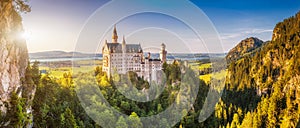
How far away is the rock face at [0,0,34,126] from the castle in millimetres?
19911

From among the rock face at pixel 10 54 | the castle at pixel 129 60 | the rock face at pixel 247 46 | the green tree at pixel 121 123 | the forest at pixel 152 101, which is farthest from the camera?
the rock face at pixel 247 46

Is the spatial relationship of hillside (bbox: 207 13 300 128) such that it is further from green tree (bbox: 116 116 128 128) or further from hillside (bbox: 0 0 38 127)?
hillside (bbox: 0 0 38 127)

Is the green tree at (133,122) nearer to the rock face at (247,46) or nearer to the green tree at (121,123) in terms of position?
the green tree at (121,123)

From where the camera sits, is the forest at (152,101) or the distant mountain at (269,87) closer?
the forest at (152,101)

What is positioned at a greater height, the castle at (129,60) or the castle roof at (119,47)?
the castle roof at (119,47)

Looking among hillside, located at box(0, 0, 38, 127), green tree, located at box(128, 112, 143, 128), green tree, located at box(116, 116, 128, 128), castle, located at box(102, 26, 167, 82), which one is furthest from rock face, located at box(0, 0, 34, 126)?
castle, located at box(102, 26, 167, 82)

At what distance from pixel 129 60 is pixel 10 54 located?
986 inches

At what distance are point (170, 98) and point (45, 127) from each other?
21309 mm

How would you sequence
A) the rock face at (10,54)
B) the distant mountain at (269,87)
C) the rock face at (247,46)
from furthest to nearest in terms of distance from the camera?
the rock face at (247,46)
the distant mountain at (269,87)
the rock face at (10,54)

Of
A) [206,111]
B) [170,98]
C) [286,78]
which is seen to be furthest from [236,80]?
[170,98]

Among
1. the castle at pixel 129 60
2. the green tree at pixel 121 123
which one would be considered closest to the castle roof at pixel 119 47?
the castle at pixel 129 60

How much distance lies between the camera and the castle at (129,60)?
36875 mm

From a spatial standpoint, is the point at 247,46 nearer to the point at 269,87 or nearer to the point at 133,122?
the point at 269,87

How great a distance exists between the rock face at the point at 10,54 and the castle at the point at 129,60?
19911 mm
